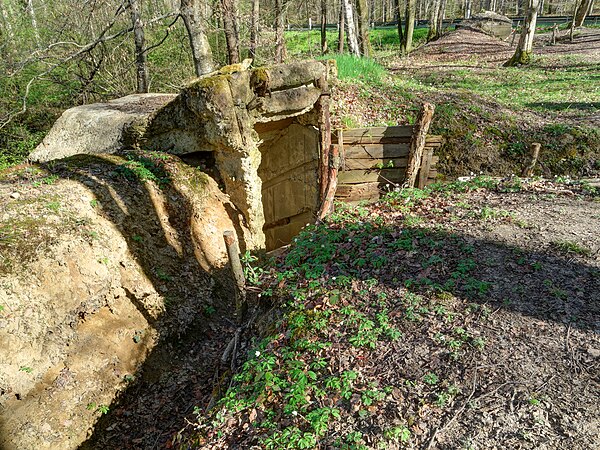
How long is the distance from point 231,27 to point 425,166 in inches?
267

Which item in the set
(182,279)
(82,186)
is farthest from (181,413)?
(82,186)

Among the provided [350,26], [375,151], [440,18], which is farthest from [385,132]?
[440,18]

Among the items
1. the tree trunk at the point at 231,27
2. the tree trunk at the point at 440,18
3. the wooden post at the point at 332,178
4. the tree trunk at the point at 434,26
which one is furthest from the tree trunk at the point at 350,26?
the tree trunk at the point at 434,26

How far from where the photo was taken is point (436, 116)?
372 inches

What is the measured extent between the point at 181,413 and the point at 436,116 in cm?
829

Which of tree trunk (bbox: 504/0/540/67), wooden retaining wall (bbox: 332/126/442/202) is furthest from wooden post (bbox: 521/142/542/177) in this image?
tree trunk (bbox: 504/0/540/67)

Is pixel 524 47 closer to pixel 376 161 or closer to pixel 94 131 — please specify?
pixel 376 161

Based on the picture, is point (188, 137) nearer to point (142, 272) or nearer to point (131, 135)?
point (131, 135)

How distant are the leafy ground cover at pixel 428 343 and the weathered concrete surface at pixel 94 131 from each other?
5170mm

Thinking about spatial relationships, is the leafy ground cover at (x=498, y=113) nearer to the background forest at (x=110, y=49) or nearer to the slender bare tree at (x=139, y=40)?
the background forest at (x=110, y=49)

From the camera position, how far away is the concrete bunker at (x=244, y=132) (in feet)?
23.2

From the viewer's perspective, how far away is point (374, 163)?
809 cm

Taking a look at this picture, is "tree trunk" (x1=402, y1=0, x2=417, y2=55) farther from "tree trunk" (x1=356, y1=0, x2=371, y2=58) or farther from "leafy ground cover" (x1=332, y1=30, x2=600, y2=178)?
"leafy ground cover" (x1=332, y1=30, x2=600, y2=178)

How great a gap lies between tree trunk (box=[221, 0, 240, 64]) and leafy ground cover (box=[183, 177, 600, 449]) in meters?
7.60
